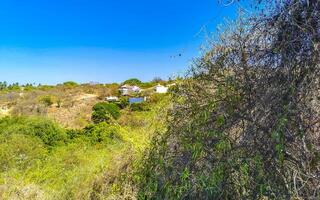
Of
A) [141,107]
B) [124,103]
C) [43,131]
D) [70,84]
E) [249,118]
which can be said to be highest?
[249,118]

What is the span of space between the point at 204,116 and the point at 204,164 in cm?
36

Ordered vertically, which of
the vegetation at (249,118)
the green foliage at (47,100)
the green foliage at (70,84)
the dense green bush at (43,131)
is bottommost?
the dense green bush at (43,131)

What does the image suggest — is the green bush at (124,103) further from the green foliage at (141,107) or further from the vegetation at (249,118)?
the vegetation at (249,118)

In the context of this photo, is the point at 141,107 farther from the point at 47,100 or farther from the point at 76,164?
the point at 47,100

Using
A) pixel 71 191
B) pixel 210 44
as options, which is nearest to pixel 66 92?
pixel 71 191

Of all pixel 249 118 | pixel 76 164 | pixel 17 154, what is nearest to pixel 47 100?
pixel 17 154

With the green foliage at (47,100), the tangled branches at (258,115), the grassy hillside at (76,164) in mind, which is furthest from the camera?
the green foliage at (47,100)

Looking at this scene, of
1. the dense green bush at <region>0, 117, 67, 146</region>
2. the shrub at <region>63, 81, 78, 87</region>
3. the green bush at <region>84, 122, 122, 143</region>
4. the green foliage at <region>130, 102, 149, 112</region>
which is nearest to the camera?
the green foliage at <region>130, 102, 149, 112</region>

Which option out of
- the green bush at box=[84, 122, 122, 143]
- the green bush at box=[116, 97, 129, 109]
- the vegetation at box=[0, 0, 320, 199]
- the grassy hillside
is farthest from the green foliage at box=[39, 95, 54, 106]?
the vegetation at box=[0, 0, 320, 199]

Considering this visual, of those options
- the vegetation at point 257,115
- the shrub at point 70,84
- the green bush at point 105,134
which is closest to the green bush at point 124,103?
the green bush at point 105,134

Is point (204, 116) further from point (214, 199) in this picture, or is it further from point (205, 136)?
point (214, 199)

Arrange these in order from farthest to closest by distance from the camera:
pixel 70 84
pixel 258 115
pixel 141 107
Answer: pixel 70 84, pixel 141 107, pixel 258 115

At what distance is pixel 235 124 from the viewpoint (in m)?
2.73

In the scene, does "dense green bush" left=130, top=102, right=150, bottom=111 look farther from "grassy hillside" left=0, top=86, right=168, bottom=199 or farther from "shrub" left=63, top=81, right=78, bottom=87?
"shrub" left=63, top=81, right=78, bottom=87
